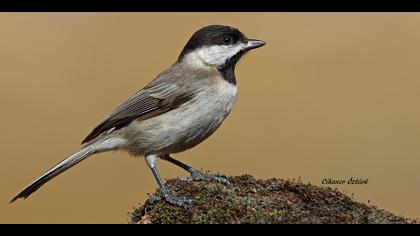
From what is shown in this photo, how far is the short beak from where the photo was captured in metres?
5.02

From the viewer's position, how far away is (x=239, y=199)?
12.9 feet

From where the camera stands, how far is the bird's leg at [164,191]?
3941 millimetres

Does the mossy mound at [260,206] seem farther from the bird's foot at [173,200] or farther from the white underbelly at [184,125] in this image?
the white underbelly at [184,125]

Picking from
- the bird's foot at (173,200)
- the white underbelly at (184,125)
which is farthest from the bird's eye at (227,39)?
Answer: the bird's foot at (173,200)

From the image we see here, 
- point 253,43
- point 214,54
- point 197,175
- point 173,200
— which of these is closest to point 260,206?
point 173,200

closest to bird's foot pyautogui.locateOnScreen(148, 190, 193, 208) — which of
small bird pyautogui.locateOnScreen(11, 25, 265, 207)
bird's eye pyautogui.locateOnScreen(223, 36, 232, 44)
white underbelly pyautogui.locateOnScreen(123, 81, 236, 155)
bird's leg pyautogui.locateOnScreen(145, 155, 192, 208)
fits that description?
bird's leg pyautogui.locateOnScreen(145, 155, 192, 208)

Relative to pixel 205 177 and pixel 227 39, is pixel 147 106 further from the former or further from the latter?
pixel 227 39

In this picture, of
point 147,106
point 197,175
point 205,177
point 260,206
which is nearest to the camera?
point 260,206

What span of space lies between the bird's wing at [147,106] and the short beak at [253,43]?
0.84m

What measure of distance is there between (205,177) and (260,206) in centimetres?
114

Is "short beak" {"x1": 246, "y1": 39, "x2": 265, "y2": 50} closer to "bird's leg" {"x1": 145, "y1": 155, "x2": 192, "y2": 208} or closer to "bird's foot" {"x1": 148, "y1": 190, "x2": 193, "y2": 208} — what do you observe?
"bird's leg" {"x1": 145, "y1": 155, "x2": 192, "y2": 208}

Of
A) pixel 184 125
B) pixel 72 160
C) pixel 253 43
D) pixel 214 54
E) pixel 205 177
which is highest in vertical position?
pixel 253 43

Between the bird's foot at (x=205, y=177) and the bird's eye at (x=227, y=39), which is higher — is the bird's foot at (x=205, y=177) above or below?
below

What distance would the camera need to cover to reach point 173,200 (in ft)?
13.1
